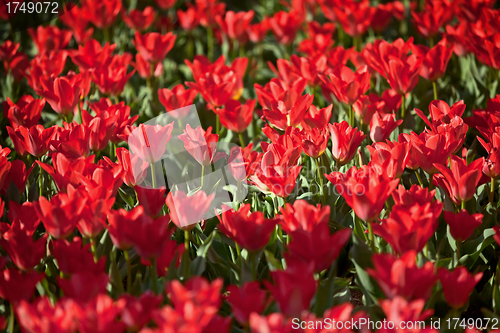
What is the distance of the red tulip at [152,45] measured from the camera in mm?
2182

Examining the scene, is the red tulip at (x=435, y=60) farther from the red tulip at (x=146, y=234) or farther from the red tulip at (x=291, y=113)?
the red tulip at (x=146, y=234)

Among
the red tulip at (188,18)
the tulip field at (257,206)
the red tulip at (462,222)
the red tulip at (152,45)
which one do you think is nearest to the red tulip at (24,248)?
the tulip field at (257,206)

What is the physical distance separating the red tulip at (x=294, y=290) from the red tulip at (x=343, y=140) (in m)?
0.57

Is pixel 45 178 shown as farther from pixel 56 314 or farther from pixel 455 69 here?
pixel 455 69

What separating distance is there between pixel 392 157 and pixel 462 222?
8.7 inches

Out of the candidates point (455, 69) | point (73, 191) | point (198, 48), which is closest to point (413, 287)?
point (73, 191)

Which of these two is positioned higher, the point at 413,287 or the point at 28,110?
the point at 28,110

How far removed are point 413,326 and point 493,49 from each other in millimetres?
1486

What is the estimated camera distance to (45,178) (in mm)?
1584

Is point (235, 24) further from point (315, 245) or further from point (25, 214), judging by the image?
point (315, 245)

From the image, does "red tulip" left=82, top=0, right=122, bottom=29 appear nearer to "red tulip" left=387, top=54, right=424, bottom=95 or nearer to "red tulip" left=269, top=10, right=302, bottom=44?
"red tulip" left=269, top=10, right=302, bottom=44

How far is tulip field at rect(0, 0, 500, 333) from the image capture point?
34.3 inches

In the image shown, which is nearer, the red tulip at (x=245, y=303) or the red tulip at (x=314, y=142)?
the red tulip at (x=245, y=303)

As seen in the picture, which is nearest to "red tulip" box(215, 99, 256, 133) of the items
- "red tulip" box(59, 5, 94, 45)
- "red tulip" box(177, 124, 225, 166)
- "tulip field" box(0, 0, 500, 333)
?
"tulip field" box(0, 0, 500, 333)
